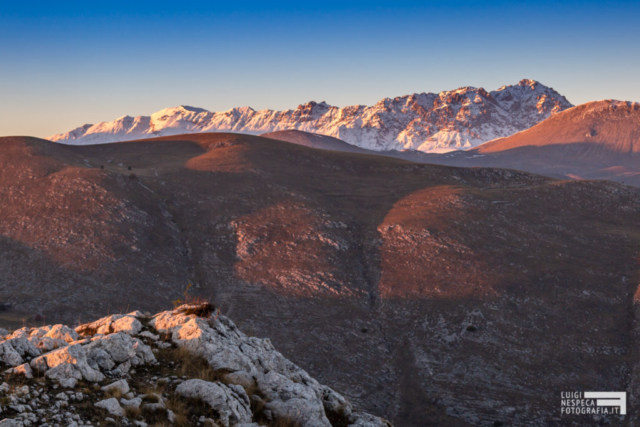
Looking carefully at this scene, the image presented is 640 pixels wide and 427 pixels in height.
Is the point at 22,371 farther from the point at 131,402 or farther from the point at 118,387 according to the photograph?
the point at 131,402

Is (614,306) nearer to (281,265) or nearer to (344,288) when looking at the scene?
(344,288)

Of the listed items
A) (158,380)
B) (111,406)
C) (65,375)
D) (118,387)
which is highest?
(65,375)

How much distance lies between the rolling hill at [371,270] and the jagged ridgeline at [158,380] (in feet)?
93.9

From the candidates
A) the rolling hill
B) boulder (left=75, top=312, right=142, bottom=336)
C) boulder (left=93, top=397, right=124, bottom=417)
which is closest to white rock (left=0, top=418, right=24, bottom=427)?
boulder (left=93, top=397, right=124, bottom=417)

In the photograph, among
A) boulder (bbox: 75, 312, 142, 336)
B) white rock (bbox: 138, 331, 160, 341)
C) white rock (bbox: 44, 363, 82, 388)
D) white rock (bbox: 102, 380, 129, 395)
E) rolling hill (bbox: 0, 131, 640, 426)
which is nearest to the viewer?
white rock (bbox: 44, 363, 82, 388)

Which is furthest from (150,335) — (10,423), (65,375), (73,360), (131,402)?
(10,423)

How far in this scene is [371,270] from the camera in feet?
220

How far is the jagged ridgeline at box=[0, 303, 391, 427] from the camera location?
12.6 m

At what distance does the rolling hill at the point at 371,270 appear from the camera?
46875 mm

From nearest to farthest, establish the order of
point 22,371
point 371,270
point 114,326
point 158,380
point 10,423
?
point 10,423 → point 22,371 → point 158,380 → point 114,326 → point 371,270

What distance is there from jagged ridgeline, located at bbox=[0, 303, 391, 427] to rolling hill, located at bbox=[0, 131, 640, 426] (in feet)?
93.9

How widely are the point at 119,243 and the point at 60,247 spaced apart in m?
7.37

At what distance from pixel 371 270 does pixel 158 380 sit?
53827mm

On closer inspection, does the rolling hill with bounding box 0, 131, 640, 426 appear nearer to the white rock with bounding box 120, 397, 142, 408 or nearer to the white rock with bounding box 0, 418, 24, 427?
the white rock with bounding box 120, 397, 142, 408
